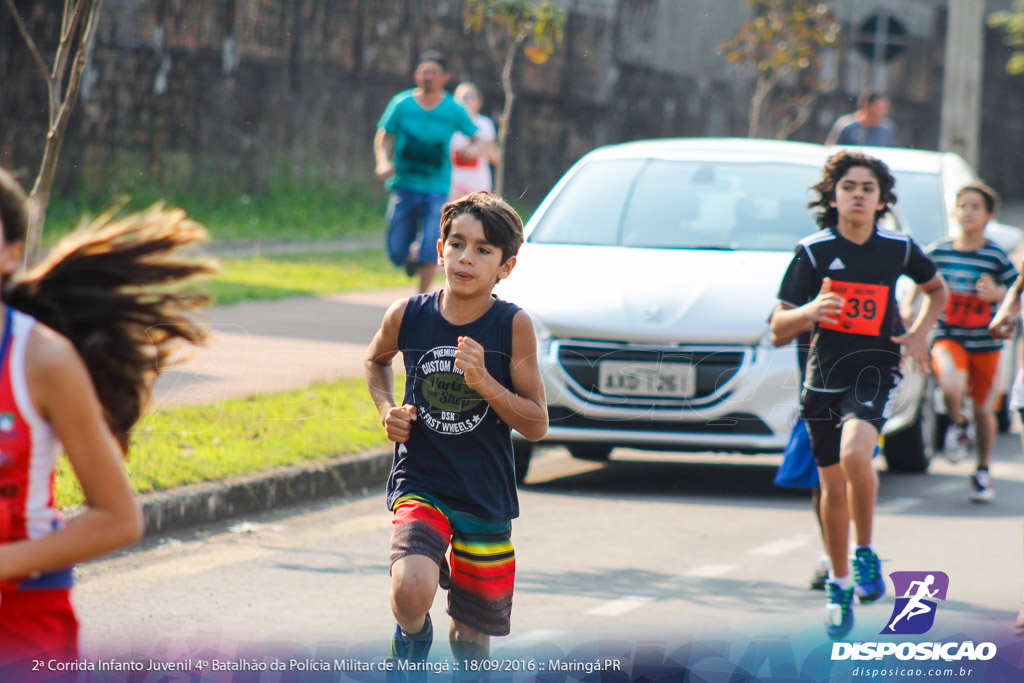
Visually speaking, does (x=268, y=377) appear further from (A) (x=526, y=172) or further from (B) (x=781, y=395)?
(A) (x=526, y=172)

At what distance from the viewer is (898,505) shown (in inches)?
298

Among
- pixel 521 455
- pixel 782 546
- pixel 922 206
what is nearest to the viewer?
pixel 782 546

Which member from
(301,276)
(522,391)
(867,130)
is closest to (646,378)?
(522,391)

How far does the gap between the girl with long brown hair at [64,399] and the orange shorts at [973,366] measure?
6337mm

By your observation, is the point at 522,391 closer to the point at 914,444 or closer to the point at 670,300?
the point at 670,300

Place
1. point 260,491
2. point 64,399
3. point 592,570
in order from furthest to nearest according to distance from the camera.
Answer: point 260,491, point 592,570, point 64,399

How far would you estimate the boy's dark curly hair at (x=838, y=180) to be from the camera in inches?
214

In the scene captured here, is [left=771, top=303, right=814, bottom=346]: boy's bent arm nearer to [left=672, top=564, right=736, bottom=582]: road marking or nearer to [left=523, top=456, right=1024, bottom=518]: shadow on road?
[left=672, top=564, right=736, bottom=582]: road marking

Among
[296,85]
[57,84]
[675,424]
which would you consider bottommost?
[675,424]

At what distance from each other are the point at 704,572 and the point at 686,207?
7.73ft

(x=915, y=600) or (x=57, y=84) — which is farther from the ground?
(x=57, y=84)

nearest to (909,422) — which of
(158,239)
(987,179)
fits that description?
(158,239)

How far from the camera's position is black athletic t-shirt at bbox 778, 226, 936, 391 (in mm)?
5348

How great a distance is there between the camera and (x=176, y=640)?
15.9 ft
